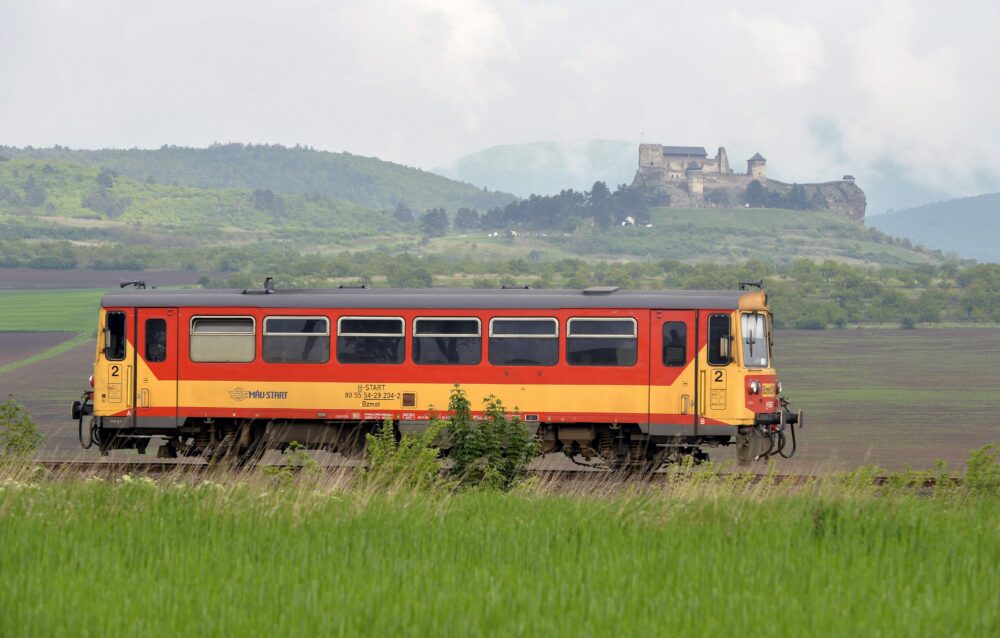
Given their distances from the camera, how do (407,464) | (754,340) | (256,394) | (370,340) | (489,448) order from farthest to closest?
(256,394)
(370,340)
(754,340)
(489,448)
(407,464)

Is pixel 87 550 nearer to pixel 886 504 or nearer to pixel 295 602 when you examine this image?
pixel 295 602

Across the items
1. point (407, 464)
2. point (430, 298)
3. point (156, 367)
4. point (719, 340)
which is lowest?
point (407, 464)

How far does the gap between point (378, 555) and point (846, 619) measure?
4168 mm

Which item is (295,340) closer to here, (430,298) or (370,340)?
(370,340)

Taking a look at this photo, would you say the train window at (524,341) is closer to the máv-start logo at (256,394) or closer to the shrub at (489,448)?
the shrub at (489,448)

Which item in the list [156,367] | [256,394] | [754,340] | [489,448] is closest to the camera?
[489,448]

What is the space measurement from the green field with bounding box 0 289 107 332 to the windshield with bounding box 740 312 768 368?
111674mm

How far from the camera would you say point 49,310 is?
145125 millimetres

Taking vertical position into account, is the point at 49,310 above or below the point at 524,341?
above

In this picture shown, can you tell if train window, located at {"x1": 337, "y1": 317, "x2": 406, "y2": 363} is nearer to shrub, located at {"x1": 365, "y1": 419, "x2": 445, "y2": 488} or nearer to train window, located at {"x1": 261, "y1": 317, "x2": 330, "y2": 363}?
train window, located at {"x1": 261, "y1": 317, "x2": 330, "y2": 363}

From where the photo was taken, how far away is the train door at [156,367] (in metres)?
23.8

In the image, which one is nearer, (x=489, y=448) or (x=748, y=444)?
(x=489, y=448)

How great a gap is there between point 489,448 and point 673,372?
447 centimetres

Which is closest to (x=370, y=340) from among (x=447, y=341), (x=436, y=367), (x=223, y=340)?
(x=436, y=367)
